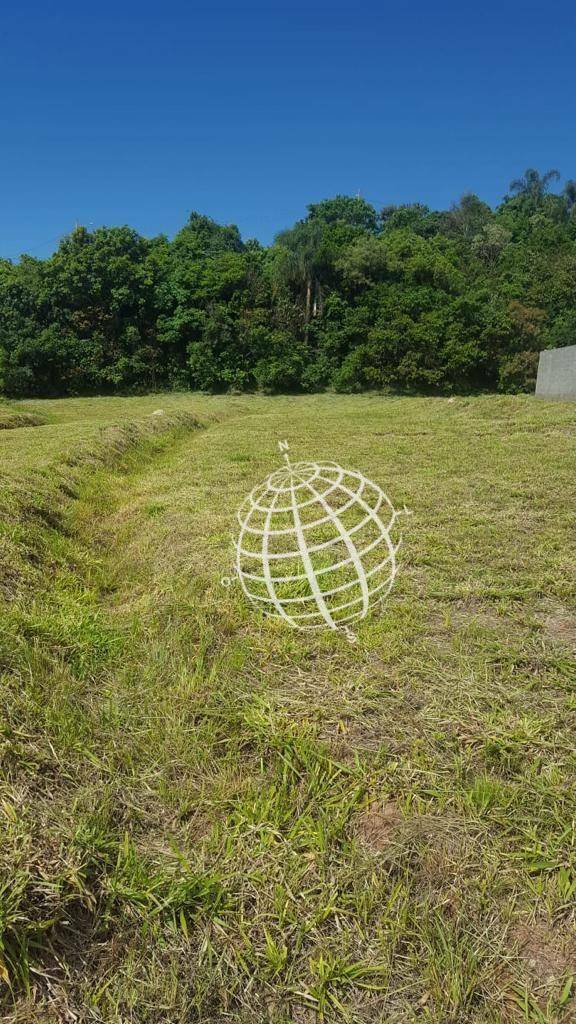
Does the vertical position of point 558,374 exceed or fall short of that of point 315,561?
it exceeds it

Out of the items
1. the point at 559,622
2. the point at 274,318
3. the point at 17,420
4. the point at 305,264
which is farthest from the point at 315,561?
the point at 305,264

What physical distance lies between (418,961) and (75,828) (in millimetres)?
910

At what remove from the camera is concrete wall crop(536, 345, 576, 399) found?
1266 centimetres

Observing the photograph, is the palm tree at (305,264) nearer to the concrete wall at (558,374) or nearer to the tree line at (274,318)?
the tree line at (274,318)

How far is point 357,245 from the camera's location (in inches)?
1091

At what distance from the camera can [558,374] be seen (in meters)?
13.2

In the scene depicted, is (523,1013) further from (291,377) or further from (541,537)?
(291,377)

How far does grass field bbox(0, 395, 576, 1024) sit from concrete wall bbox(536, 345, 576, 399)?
11.0 metres

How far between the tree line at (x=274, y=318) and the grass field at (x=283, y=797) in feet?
74.9

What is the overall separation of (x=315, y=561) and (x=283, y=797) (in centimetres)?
180

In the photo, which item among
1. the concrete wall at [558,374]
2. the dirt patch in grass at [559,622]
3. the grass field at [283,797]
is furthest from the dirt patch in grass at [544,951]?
the concrete wall at [558,374]

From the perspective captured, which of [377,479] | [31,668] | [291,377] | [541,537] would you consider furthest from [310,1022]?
[291,377]

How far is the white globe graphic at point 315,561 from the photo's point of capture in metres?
2.22

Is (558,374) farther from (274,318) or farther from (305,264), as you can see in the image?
(305,264)
